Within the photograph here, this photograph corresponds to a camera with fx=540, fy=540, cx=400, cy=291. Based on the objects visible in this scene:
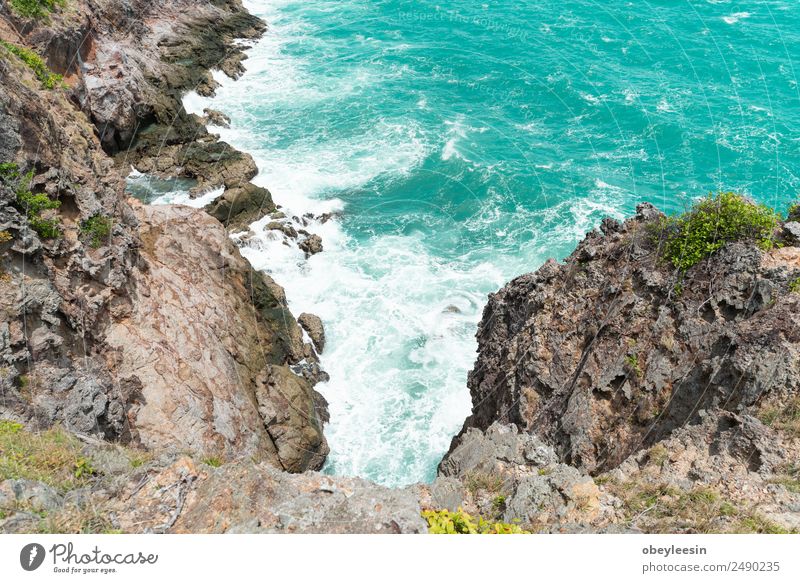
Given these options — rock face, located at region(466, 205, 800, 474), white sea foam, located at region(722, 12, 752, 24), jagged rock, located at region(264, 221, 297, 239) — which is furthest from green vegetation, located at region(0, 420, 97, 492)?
white sea foam, located at region(722, 12, 752, 24)

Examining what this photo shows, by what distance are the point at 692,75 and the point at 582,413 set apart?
52.3m

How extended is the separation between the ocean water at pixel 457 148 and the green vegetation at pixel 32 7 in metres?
14.5

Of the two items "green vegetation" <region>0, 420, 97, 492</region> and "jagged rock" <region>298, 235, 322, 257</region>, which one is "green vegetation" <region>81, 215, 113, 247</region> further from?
"jagged rock" <region>298, 235, 322, 257</region>

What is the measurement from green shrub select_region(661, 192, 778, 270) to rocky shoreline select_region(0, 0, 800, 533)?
1.13 ft

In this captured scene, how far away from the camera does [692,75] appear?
54188mm

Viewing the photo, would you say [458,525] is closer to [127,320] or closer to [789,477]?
[789,477]

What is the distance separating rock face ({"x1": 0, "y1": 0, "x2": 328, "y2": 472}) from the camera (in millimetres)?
15344

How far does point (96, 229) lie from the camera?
20.0 m

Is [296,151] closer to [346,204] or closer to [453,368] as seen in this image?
[346,204]

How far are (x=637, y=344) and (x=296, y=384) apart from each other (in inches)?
648

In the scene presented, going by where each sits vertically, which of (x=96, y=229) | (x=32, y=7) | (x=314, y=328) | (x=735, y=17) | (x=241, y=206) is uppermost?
(x=32, y=7)

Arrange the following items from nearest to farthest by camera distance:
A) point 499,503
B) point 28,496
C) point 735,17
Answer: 1. point 28,496
2. point 499,503
3. point 735,17

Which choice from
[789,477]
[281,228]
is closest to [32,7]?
[281,228]
